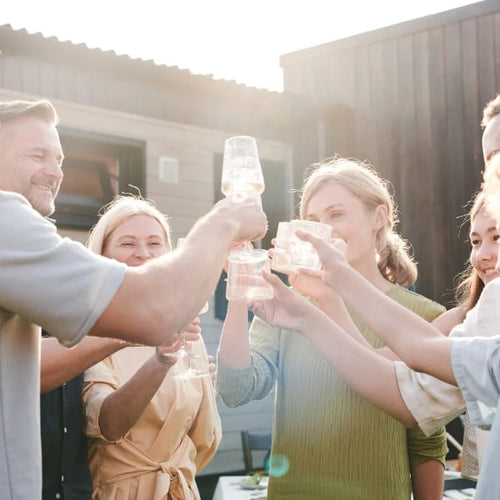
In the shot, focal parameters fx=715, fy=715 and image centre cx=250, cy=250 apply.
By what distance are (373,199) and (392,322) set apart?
3.66 ft

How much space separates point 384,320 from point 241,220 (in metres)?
0.45

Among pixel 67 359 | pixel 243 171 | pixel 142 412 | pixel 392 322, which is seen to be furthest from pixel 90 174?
pixel 392 322

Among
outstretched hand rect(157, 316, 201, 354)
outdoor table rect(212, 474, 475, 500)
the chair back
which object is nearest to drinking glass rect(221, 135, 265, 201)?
outstretched hand rect(157, 316, 201, 354)

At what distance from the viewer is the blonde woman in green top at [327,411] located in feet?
8.02

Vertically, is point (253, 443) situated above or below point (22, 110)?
below

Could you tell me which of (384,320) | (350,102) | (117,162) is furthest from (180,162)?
(384,320)

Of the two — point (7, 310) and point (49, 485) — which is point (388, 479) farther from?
point (7, 310)

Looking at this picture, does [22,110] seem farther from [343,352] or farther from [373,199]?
[343,352]

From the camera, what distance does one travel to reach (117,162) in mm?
8492

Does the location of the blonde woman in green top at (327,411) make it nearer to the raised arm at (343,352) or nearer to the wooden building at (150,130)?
the raised arm at (343,352)

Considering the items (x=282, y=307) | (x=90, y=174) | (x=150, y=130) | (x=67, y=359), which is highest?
(x=150, y=130)

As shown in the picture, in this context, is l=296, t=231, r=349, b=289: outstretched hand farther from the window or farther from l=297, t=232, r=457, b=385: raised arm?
the window

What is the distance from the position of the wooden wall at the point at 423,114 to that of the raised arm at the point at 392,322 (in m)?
7.59

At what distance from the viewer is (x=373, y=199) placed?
9.38 feet
